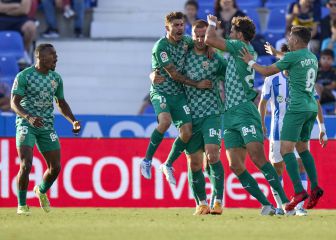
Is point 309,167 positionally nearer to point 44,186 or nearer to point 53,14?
point 44,186

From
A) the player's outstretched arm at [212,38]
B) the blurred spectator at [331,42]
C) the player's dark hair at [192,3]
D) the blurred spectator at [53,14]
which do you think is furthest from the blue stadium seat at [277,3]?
the player's outstretched arm at [212,38]

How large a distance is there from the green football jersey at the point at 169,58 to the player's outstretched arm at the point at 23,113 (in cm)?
150

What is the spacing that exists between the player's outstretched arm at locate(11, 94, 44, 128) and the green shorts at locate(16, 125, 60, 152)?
0.76 ft

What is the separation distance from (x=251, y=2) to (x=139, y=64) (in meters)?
2.58

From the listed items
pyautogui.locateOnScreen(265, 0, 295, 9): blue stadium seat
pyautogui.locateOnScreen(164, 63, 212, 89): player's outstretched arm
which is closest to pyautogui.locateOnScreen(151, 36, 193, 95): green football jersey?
pyautogui.locateOnScreen(164, 63, 212, 89): player's outstretched arm

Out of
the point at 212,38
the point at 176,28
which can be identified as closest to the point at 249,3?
the point at 176,28

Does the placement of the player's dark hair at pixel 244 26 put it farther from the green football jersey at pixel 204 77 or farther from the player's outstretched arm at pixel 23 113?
the player's outstretched arm at pixel 23 113

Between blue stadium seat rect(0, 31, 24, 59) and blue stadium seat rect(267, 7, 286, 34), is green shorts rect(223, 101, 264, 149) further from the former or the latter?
blue stadium seat rect(267, 7, 286, 34)

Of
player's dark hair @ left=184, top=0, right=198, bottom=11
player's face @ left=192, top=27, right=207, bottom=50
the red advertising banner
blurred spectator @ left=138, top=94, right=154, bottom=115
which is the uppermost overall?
player's face @ left=192, top=27, right=207, bottom=50

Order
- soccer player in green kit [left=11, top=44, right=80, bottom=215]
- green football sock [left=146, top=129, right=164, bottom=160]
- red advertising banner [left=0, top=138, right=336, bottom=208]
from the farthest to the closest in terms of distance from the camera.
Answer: red advertising banner [left=0, top=138, right=336, bottom=208]
green football sock [left=146, top=129, right=164, bottom=160]
soccer player in green kit [left=11, top=44, right=80, bottom=215]

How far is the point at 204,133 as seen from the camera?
14398 millimetres

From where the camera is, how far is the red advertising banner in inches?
697

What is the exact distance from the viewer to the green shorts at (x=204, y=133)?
14.3 meters

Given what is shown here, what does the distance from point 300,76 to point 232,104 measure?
2.74 feet
